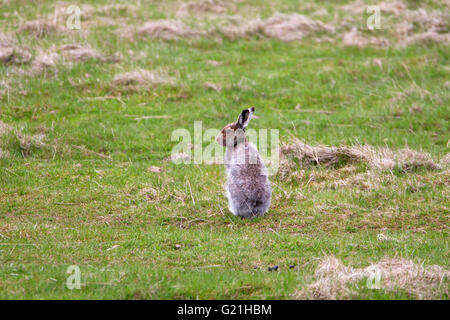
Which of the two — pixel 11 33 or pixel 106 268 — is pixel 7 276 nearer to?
pixel 106 268

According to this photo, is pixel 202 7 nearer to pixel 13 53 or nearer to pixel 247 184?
pixel 13 53

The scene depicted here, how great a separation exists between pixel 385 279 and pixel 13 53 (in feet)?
44.1

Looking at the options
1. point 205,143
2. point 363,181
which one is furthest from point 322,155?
point 205,143

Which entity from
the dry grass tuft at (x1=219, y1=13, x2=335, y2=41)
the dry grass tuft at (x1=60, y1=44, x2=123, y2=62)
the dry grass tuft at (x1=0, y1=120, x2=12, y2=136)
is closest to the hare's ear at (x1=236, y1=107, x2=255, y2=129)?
the dry grass tuft at (x1=0, y1=120, x2=12, y2=136)

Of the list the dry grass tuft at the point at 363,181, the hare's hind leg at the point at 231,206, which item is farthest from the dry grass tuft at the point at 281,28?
the hare's hind leg at the point at 231,206

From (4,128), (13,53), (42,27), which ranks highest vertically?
(42,27)

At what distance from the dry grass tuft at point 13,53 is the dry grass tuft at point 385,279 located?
12310mm

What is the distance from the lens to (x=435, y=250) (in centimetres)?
888

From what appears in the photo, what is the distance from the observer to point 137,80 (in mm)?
16734

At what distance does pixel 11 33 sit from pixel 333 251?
13.6 m

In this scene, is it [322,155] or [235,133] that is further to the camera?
[322,155]

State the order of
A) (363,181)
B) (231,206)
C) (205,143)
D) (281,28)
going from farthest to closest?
(281,28) → (205,143) → (363,181) → (231,206)

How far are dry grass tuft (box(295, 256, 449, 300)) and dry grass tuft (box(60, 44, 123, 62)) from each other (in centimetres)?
1174
